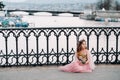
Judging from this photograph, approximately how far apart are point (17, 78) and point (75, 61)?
1.64 m

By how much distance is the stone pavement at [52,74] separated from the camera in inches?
308

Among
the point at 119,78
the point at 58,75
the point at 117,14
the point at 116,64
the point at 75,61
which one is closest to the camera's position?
the point at 119,78

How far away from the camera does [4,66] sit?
9.23m

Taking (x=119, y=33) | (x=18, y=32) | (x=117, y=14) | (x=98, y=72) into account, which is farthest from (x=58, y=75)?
(x=117, y=14)

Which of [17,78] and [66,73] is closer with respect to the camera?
[17,78]

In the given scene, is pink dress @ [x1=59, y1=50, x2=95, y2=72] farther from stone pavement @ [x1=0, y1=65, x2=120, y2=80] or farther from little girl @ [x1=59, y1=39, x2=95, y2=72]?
stone pavement @ [x1=0, y1=65, x2=120, y2=80]

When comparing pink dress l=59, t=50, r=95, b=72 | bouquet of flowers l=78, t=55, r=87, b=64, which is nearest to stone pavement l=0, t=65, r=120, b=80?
pink dress l=59, t=50, r=95, b=72

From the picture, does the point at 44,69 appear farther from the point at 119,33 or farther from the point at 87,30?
the point at 119,33

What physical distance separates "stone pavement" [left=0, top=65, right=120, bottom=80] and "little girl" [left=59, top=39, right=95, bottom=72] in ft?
0.58

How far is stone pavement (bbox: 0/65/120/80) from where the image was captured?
7.82 metres

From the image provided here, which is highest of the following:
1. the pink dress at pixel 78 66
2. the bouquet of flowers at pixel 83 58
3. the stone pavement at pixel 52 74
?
the bouquet of flowers at pixel 83 58

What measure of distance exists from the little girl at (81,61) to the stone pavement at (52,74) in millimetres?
178

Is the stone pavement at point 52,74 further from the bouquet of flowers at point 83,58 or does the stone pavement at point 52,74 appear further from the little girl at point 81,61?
the bouquet of flowers at point 83,58

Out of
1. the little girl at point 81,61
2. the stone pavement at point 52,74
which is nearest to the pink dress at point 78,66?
the little girl at point 81,61
